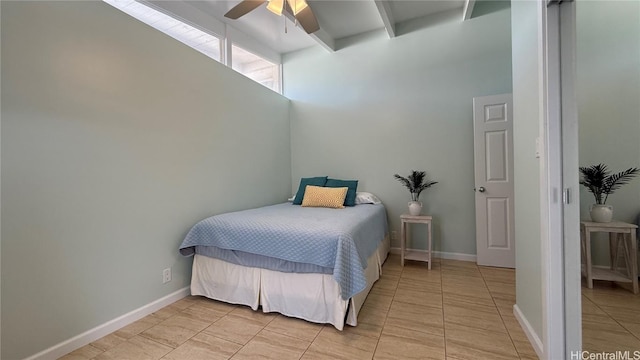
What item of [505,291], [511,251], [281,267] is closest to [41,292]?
[281,267]

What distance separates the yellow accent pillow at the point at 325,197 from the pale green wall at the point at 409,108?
2.12 ft

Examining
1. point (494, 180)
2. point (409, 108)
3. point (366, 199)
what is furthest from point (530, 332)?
point (409, 108)

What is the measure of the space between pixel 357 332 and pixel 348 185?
1.98 metres

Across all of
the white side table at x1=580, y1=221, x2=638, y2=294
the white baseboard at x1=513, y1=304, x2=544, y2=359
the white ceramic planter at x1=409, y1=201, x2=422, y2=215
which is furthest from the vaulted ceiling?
the white baseboard at x1=513, y1=304, x2=544, y2=359

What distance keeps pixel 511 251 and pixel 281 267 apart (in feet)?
8.79

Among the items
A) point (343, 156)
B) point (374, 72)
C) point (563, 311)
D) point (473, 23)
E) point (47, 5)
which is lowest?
point (563, 311)

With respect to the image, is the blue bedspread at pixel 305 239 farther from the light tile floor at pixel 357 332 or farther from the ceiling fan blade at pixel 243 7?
the ceiling fan blade at pixel 243 7

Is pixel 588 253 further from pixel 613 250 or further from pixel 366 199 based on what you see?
pixel 366 199

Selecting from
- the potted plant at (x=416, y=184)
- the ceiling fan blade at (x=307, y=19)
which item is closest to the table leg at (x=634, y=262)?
the potted plant at (x=416, y=184)

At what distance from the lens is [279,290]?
1964 millimetres

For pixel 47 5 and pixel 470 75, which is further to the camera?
pixel 470 75

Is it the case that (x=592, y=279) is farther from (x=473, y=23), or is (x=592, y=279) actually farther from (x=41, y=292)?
(x=41, y=292)

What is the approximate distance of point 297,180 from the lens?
13.6 feet

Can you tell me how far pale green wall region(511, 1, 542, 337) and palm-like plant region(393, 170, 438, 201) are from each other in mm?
1424
